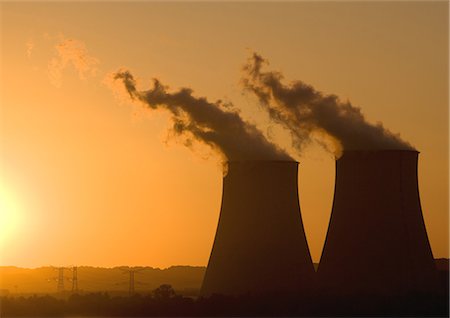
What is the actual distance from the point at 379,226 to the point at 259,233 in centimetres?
224

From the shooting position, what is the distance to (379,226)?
19953 mm

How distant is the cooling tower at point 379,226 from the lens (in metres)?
19.7

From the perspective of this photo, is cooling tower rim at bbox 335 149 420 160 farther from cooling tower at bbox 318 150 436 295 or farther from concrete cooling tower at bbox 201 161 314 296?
concrete cooling tower at bbox 201 161 314 296

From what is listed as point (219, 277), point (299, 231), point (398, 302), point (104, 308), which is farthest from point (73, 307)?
point (398, 302)

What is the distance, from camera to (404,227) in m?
19.8

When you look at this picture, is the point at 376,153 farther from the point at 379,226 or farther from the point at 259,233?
the point at 259,233

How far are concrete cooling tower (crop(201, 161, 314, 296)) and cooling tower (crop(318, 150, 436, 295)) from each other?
77 centimetres

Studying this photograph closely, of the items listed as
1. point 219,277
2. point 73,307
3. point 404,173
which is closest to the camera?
point 404,173

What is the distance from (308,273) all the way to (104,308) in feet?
15.5

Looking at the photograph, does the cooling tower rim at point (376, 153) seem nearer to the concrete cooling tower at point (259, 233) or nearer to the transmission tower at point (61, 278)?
the concrete cooling tower at point (259, 233)

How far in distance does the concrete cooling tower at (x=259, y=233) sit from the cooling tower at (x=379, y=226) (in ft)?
2.52

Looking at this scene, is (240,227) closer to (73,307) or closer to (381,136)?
(381,136)

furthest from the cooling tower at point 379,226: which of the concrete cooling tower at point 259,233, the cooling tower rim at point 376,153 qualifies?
the concrete cooling tower at point 259,233

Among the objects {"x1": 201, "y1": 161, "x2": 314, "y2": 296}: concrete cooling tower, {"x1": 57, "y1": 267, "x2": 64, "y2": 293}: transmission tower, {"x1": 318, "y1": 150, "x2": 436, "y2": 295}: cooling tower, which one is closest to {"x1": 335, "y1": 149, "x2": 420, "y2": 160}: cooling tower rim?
{"x1": 318, "y1": 150, "x2": 436, "y2": 295}: cooling tower
